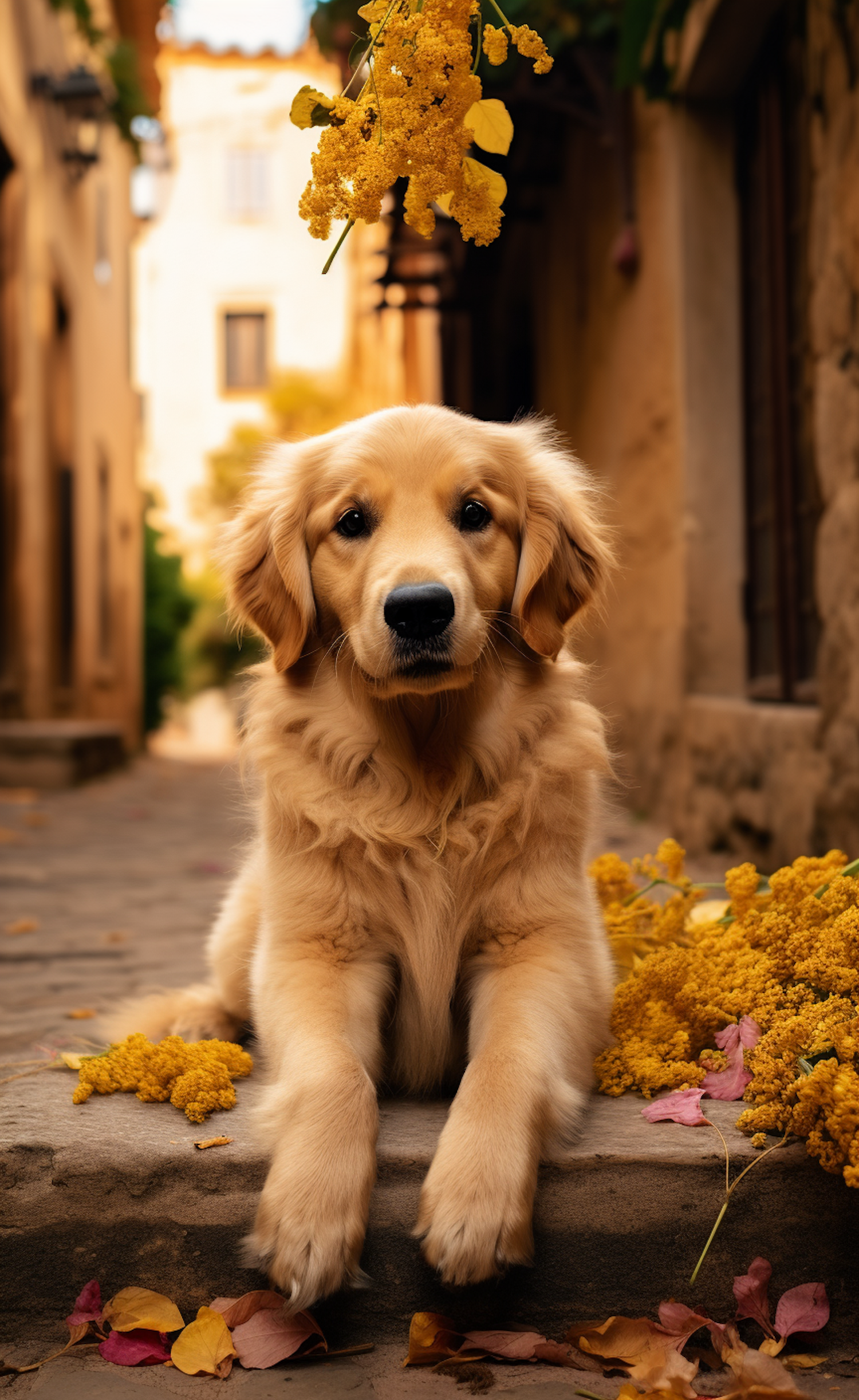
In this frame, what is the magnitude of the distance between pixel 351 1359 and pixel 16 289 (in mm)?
9534

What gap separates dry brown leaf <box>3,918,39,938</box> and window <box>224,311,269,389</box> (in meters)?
28.9

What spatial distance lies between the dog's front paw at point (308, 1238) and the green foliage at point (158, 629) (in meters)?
17.3

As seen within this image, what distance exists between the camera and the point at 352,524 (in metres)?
2.43

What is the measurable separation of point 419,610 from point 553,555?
53 centimetres

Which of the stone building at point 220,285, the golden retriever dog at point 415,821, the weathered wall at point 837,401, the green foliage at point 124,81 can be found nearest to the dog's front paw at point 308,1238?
the golden retriever dog at point 415,821

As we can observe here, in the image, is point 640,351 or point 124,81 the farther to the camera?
point 124,81

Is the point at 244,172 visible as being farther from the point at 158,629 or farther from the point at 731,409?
the point at 731,409

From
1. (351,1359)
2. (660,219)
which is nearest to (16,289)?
(660,219)

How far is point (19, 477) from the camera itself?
9.79 m

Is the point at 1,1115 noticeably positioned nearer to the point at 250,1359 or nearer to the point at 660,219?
the point at 250,1359

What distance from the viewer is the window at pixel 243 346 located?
3153cm

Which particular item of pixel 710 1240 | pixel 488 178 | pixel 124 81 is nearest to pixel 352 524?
pixel 488 178

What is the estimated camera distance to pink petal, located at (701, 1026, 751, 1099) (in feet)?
7.01

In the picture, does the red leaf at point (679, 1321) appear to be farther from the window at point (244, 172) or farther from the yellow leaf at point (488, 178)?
the window at point (244, 172)
